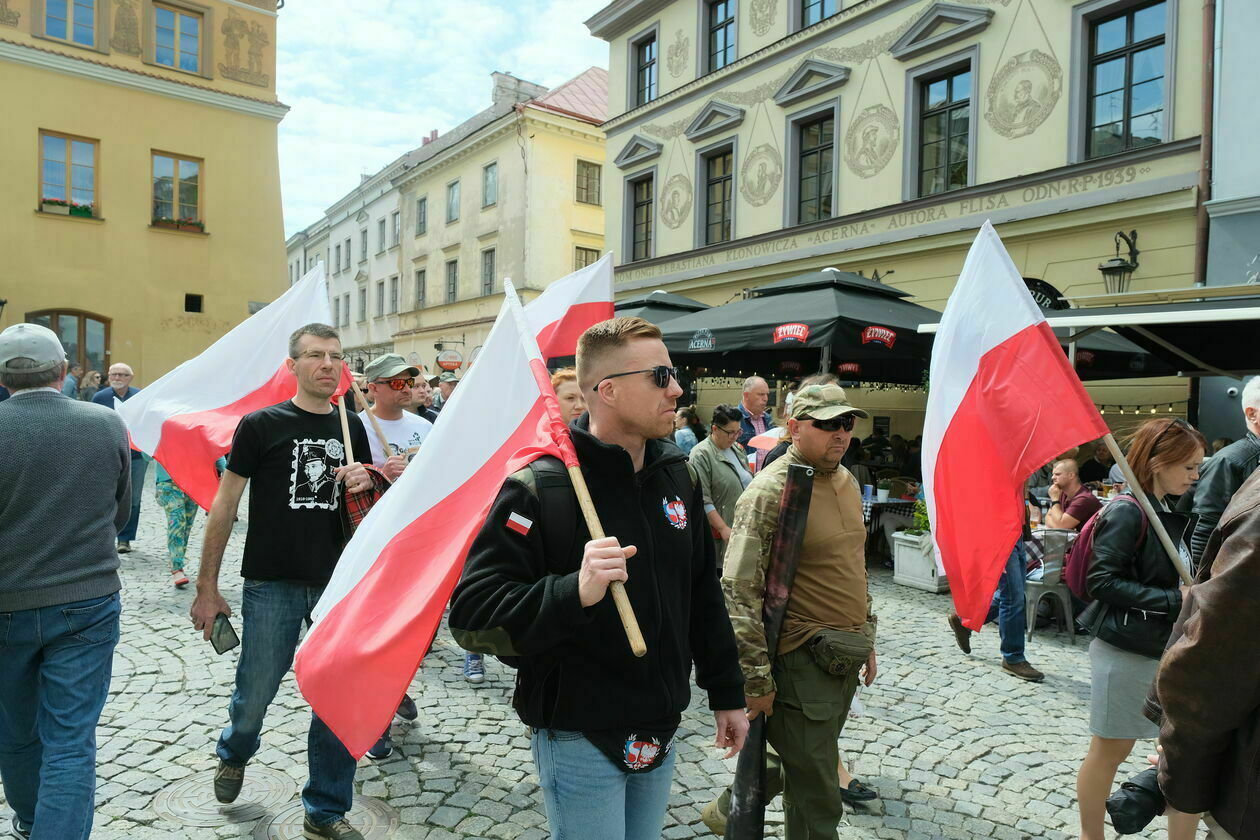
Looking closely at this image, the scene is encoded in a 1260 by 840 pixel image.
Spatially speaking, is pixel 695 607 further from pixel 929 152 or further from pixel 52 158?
pixel 52 158

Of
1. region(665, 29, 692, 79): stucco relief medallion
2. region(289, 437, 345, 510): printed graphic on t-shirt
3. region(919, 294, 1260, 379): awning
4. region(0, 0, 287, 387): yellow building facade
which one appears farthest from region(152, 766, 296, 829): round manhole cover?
region(665, 29, 692, 79): stucco relief medallion

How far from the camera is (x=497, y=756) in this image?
4.20 metres

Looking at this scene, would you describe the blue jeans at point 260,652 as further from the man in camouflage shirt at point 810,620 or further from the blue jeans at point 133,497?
the blue jeans at point 133,497

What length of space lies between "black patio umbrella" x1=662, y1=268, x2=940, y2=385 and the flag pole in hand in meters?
6.31

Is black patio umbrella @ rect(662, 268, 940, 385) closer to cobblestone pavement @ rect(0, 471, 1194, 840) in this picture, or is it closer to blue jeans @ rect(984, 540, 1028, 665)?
blue jeans @ rect(984, 540, 1028, 665)

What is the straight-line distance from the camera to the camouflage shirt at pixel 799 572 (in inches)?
118

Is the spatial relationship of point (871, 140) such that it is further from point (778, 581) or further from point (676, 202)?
point (778, 581)

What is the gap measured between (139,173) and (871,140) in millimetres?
16633

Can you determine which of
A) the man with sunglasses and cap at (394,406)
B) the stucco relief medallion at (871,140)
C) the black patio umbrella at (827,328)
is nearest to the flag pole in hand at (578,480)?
the man with sunglasses and cap at (394,406)

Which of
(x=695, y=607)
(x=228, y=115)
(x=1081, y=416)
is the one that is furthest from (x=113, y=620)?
(x=228, y=115)

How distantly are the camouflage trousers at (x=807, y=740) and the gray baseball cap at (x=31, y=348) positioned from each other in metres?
2.94

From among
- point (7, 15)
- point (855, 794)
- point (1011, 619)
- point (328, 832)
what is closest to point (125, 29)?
point (7, 15)

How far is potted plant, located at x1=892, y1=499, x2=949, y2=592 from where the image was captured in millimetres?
8062

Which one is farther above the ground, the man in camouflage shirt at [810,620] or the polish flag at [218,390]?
the polish flag at [218,390]
